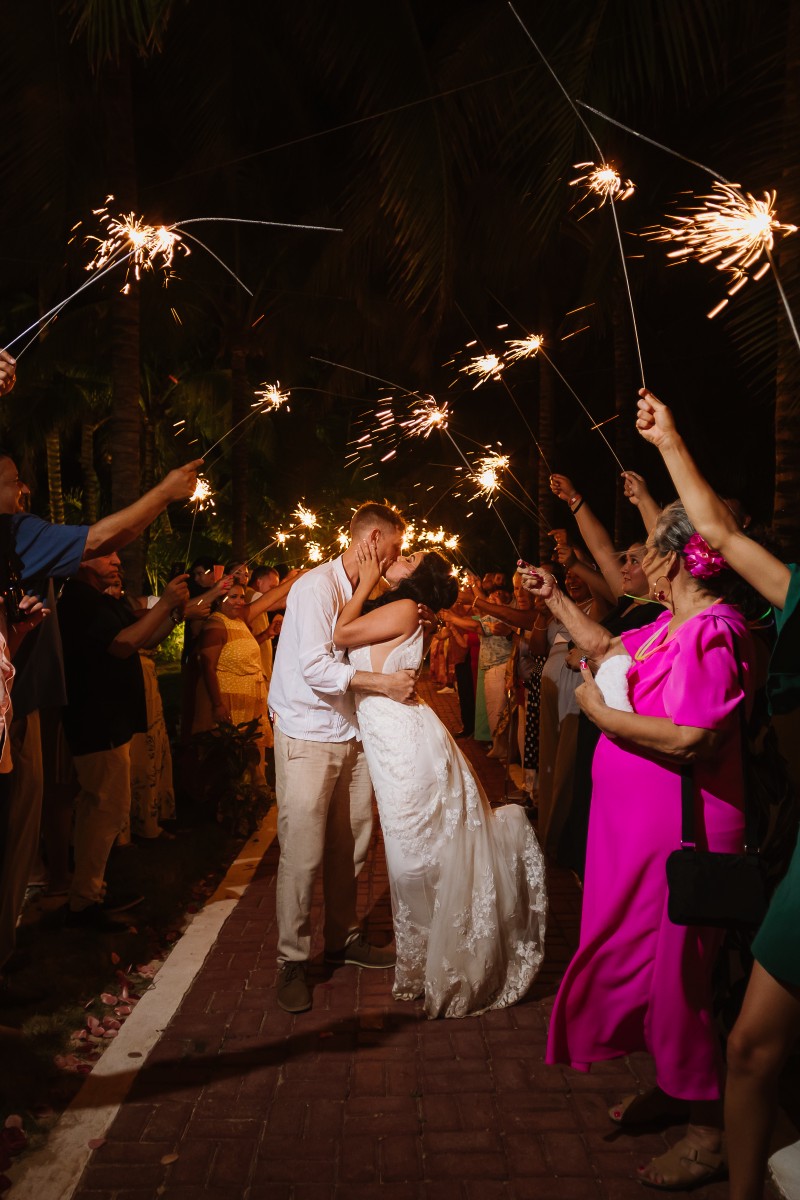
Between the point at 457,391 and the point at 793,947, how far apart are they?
2654cm

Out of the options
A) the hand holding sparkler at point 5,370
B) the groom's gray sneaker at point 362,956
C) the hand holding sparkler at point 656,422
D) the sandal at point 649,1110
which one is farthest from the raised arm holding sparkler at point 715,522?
the groom's gray sneaker at point 362,956

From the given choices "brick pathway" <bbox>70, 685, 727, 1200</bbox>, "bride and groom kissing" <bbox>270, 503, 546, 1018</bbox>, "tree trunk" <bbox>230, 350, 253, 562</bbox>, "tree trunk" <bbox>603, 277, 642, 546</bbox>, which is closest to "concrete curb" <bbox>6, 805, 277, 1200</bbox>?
"brick pathway" <bbox>70, 685, 727, 1200</bbox>

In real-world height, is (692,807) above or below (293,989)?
above

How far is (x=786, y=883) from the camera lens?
2734 millimetres

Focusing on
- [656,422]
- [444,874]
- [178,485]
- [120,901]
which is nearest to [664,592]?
[656,422]

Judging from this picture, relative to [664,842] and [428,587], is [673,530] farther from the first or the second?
[428,587]

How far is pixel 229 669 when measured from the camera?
888 cm

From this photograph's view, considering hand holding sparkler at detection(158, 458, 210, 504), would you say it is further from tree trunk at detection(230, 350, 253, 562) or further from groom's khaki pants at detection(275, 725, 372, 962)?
tree trunk at detection(230, 350, 253, 562)

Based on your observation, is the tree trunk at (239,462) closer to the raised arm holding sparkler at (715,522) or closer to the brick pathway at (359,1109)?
the brick pathway at (359,1109)

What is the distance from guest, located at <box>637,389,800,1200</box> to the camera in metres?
2.67

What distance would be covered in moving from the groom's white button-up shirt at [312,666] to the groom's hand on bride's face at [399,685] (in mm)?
214

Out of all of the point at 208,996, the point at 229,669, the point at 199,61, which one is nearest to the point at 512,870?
the point at 208,996

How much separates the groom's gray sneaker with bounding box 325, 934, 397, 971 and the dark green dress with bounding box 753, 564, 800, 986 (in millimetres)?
3039

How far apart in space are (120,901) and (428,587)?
120 inches
